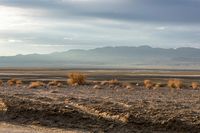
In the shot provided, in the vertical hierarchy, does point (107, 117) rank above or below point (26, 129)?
above

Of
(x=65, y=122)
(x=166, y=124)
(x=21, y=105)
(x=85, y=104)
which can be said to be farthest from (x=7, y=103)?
(x=166, y=124)

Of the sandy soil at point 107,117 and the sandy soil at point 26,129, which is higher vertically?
the sandy soil at point 107,117

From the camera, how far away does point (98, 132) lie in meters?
17.9

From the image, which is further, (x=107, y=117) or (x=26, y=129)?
(x=107, y=117)

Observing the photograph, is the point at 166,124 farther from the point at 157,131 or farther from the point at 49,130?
the point at 49,130

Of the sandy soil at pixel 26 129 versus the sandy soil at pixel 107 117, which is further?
the sandy soil at pixel 107 117

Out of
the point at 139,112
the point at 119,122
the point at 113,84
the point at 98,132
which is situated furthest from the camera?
the point at 113,84

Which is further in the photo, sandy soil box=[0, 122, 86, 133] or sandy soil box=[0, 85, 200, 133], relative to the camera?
sandy soil box=[0, 85, 200, 133]

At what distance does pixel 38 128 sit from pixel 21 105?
535 cm

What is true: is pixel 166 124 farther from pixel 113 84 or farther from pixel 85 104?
pixel 113 84

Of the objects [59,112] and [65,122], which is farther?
[59,112]

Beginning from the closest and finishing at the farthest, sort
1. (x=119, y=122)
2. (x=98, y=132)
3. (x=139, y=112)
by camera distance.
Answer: (x=98, y=132) < (x=119, y=122) < (x=139, y=112)

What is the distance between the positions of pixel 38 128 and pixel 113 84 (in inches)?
1338

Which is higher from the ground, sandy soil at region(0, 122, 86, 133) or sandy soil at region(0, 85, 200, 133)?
sandy soil at region(0, 85, 200, 133)
